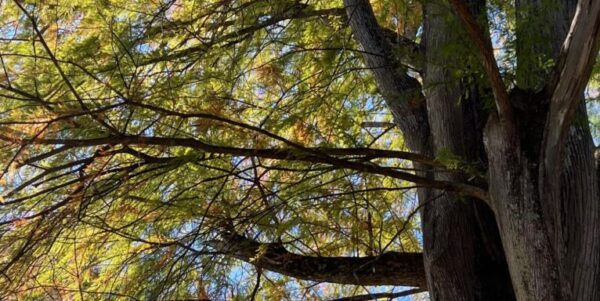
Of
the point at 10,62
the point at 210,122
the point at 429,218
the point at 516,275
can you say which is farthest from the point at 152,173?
the point at 516,275

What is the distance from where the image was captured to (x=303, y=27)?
154 inches

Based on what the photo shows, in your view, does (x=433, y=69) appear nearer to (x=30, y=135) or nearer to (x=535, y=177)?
(x=535, y=177)

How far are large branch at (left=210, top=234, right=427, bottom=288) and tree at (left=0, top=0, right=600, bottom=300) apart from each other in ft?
0.03

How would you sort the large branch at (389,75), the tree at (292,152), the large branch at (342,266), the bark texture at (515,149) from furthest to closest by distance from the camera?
1. the large branch at (342,266)
2. the large branch at (389,75)
3. the tree at (292,152)
4. the bark texture at (515,149)

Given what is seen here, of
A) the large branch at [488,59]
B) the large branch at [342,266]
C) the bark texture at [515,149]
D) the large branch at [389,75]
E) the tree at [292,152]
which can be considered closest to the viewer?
the large branch at [488,59]

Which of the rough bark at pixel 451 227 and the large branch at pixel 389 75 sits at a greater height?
the large branch at pixel 389 75

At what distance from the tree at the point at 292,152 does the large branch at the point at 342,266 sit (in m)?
0.01

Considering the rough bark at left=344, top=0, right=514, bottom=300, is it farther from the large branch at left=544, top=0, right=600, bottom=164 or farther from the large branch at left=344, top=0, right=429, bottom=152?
the large branch at left=544, top=0, right=600, bottom=164

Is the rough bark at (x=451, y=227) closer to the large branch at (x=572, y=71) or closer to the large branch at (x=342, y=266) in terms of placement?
the large branch at (x=342, y=266)

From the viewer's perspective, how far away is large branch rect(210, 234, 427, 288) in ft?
11.3

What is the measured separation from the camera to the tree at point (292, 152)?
2.22 m

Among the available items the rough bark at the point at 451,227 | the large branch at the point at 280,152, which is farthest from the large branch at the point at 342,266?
the large branch at the point at 280,152

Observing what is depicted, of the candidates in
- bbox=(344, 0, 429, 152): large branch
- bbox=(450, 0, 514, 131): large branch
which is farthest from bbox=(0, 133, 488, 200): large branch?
bbox=(344, 0, 429, 152): large branch

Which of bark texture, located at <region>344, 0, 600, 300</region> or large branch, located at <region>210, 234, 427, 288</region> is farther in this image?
large branch, located at <region>210, 234, 427, 288</region>
